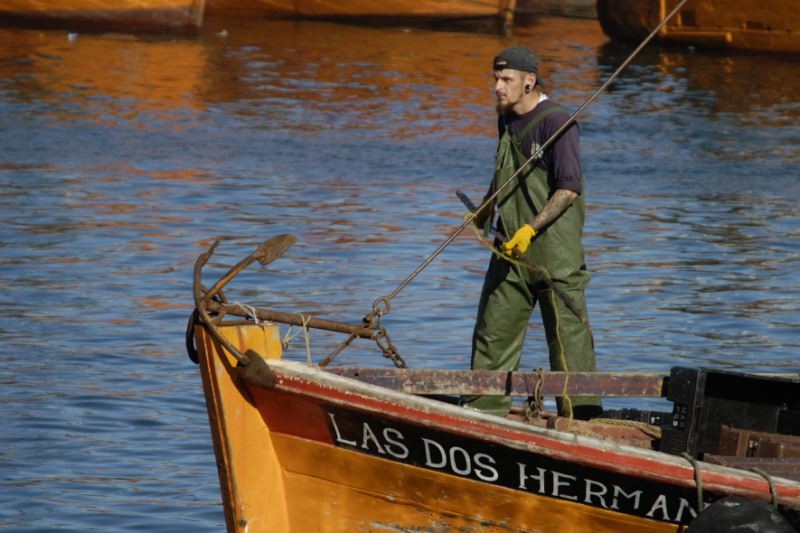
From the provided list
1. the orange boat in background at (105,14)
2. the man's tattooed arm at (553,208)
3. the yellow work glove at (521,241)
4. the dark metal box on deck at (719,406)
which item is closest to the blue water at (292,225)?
the yellow work glove at (521,241)

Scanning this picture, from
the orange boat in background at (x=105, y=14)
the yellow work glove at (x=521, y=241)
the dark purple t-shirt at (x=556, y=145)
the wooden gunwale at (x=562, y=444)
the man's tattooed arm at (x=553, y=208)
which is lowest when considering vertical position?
the orange boat in background at (x=105, y=14)

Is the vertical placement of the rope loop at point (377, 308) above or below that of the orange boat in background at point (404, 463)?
above

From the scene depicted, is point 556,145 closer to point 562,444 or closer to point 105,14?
point 562,444

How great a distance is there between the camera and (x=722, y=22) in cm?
3222

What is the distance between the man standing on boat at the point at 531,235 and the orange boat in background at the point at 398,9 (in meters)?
28.6

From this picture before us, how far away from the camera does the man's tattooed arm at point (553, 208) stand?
7.71 metres

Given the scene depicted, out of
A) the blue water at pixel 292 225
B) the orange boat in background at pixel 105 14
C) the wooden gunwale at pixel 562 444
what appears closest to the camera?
the wooden gunwale at pixel 562 444

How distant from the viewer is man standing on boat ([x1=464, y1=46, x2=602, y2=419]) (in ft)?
25.4

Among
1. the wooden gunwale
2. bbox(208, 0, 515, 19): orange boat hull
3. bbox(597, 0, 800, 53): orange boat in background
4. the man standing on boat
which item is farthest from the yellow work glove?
bbox(208, 0, 515, 19): orange boat hull

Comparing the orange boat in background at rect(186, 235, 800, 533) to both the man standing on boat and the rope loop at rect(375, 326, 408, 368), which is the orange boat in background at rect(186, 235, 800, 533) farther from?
the man standing on boat

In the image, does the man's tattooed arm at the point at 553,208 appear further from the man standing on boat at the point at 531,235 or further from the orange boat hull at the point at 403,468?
the orange boat hull at the point at 403,468

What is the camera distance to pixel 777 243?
52.1 feet

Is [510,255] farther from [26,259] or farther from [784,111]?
[784,111]

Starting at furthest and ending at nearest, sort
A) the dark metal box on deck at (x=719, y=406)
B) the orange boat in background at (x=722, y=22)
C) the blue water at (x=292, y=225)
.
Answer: the orange boat in background at (x=722, y=22), the blue water at (x=292, y=225), the dark metal box on deck at (x=719, y=406)
